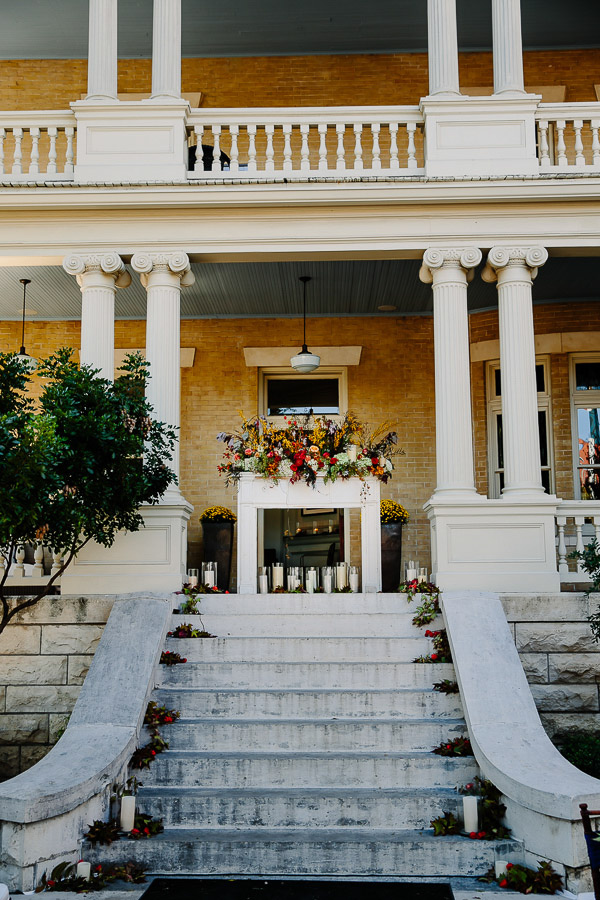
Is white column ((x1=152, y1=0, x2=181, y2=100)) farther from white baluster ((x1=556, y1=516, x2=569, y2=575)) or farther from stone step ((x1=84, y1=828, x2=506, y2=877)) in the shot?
stone step ((x1=84, y1=828, x2=506, y2=877))

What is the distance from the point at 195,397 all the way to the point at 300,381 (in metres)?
1.59

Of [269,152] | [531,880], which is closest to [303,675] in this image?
[531,880]

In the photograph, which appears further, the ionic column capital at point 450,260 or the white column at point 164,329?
the ionic column capital at point 450,260

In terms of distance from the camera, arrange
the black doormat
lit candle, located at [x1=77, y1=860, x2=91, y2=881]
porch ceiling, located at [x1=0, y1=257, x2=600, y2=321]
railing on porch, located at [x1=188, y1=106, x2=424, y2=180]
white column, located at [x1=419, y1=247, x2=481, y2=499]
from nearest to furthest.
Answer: the black doormat
lit candle, located at [x1=77, y1=860, x2=91, y2=881]
white column, located at [x1=419, y1=247, x2=481, y2=499]
railing on porch, located at [x1=188, y1=106, x2=424, y2=180]
porch ceiling, located at [x1=0, y1=257, x2=600, y2=321]

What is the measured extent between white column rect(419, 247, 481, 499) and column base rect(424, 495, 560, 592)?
0.29m

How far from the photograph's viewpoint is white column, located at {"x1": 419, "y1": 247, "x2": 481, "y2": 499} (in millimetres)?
9805

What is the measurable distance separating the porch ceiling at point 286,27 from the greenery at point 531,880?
1066 cm

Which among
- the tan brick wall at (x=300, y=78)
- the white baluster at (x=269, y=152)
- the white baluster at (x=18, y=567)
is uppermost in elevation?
the tan brick wall at (x=300, y=78)

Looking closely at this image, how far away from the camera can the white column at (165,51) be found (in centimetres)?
1037

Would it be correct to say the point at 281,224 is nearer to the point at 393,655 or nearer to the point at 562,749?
the point at 393,655

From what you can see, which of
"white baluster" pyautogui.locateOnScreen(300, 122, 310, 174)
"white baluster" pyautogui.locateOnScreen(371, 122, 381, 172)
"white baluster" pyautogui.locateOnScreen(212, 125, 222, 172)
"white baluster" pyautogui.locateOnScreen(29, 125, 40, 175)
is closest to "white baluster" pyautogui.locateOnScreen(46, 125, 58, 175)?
"white baluster" pyautogui.locateOnScreen(29, 125, 40, 175)

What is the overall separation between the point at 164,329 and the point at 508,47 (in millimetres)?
4761

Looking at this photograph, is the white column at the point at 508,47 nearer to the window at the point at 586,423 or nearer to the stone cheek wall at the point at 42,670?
the window at the point at 586,423

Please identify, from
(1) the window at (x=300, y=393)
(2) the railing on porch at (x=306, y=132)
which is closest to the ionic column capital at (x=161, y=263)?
(2) the railing on porch at (x=306, y=132)
